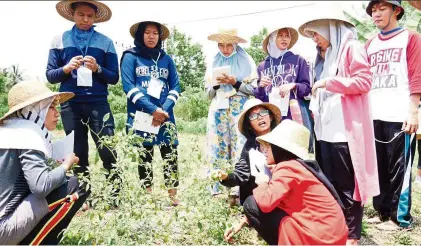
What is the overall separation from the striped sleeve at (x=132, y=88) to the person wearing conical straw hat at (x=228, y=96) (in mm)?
747

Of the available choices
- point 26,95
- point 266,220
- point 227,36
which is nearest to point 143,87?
point 227,36

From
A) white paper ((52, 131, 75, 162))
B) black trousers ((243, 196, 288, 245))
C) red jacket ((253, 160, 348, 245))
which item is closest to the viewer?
red jacket ((253, 160, 348, 245))

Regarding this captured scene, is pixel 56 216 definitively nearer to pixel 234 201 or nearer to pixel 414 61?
pixel 234 201

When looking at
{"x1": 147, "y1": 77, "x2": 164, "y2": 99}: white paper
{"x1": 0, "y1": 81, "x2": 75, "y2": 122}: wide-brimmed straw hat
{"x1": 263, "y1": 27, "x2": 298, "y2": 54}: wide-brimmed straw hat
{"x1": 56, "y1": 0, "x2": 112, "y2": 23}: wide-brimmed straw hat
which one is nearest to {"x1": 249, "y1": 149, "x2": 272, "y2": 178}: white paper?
{"x1": 147, "y1": 77, "x2": 164, "y2": 99}: white paper

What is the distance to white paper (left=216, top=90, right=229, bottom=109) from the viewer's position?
402cm

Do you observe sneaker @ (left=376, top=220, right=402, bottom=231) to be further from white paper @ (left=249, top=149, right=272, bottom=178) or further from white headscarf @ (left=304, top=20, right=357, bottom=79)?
white headscarf @ (left=304, top=20, right=357, bottom=79)

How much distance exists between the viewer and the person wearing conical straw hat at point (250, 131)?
3.02m

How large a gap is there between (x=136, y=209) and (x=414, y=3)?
1845 millimetres

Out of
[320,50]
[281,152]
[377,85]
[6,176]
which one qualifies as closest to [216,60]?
[320,50]

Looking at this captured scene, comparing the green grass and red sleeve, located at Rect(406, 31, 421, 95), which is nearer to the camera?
the green grass

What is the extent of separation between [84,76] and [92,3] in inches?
26.5

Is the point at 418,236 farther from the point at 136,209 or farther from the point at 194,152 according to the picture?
the point at 136,209

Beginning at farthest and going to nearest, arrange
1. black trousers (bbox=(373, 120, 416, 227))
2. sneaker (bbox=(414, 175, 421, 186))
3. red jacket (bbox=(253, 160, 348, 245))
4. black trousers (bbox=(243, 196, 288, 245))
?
sneaker (bbox=(414, 175, 421, 186)) → black trousers (bbox=(373, 120, 416, 227)) → black trousers (bbox=(243, 196, 288, 245)) → red jacket (bbox=(253, 160, 348, 245))

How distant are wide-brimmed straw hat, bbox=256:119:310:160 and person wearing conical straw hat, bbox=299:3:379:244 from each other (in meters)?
0.48
